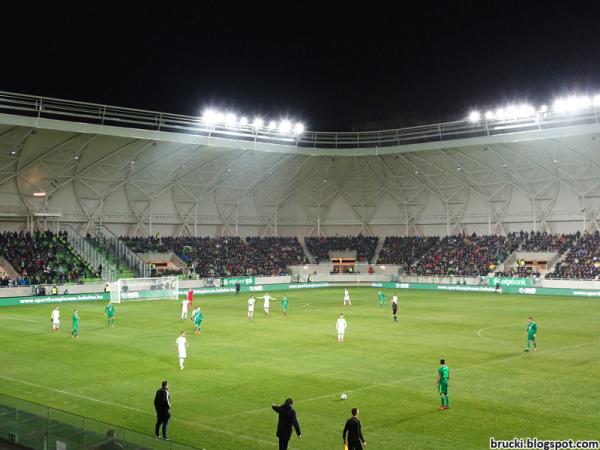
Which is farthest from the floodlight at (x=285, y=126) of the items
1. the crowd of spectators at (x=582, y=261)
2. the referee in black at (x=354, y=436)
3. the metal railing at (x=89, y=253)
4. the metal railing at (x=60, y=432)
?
the referee in black at (x=354, y=436)

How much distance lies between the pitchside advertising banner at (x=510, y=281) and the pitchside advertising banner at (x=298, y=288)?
50 cm

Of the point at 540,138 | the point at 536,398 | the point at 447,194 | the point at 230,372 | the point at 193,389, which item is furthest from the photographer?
the point at 447,194

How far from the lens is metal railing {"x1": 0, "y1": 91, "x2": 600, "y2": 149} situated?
5484cm

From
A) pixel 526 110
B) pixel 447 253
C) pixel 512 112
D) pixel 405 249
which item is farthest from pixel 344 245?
pixel 526 110

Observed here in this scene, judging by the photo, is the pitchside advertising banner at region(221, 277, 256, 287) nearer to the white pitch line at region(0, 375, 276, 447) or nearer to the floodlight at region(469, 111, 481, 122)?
the floodlight at region(469, 111, 481, 122)

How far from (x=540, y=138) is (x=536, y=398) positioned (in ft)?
142

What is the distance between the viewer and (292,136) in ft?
226

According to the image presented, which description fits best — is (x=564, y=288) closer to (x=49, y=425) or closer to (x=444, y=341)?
(x=444, y=341)

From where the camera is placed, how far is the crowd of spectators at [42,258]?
56625 millimetres

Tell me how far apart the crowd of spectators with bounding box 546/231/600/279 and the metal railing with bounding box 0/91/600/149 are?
529 inches

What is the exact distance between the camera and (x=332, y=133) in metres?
72.0

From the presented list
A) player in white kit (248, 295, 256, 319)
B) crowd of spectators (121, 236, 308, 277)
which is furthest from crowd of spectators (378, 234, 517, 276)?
player in white kit (248, 295, 256, 319)

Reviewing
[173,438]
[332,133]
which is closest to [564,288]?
[332,133]

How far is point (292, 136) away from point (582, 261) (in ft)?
105
